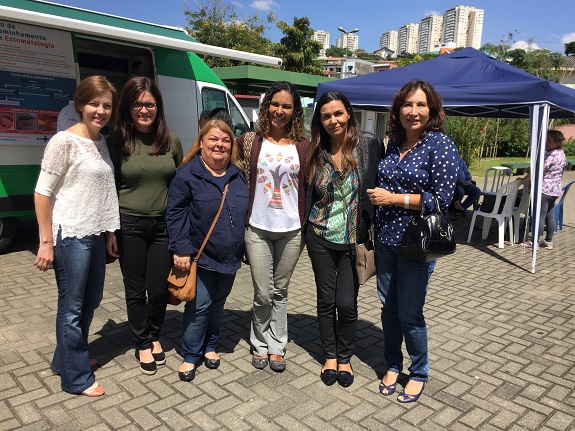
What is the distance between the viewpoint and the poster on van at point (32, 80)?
17.3 ft

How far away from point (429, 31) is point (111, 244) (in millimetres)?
176801

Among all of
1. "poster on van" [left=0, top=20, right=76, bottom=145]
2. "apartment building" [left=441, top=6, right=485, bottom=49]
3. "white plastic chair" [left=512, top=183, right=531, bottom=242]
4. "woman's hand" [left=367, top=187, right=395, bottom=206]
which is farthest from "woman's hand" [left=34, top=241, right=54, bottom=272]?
"apartment building" [left=441, top=6, right=485, bottom=49]

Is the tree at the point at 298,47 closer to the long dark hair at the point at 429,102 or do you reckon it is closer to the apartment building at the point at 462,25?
the long dark hair at the point at 429,102

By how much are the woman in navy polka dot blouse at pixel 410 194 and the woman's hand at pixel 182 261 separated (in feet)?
3.89

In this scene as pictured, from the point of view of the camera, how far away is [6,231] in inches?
227

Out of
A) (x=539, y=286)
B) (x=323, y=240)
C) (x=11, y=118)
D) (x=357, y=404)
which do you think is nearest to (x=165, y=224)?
(x=323, y=240)

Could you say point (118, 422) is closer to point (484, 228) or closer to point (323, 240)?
point (323, 240)

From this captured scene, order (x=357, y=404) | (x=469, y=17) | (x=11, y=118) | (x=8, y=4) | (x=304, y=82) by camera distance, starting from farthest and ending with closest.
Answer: (x=469, y=17) < (x=304, y=82) < (x=11, y=118) < (x=8, y=4) < (x=357, y=404)

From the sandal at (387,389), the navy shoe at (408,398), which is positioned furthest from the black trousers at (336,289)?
the navy shoe at (408,398)

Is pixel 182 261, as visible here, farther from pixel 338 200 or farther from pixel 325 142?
pixel 325 142

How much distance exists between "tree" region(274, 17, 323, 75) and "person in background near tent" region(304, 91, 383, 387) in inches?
1000

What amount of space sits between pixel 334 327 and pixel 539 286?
3439mm

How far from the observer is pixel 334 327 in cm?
316

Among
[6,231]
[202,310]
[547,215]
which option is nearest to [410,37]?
[547,215]
